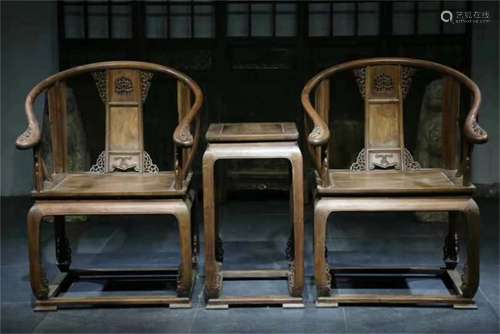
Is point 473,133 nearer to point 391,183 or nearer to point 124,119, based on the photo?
point 391,183

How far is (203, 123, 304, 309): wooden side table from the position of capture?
10.9 ft

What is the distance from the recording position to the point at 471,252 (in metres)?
3.33

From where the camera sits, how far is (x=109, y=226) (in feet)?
15.8

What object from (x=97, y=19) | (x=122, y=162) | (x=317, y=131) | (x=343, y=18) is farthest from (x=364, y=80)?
(x=97, y=19)

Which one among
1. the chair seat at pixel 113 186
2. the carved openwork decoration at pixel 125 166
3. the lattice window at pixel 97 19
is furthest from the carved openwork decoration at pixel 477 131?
the lattice window at pixel 97 19

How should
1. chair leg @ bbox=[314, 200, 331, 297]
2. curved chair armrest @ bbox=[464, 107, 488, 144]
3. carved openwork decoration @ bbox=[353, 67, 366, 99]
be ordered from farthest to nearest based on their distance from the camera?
carved openwork decoration @ bbox=[353, 67, 366, 99] < chair leg @ bbox=[314, 200, 331, 297] < curved chair armrest @ bbox=[464, 107, 488, 144]

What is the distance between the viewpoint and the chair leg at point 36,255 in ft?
11.0

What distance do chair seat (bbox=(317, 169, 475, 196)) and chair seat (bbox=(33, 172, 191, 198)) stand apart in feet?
2.02

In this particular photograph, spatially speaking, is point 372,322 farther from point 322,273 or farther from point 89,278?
point 89,278

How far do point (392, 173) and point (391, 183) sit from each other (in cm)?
24

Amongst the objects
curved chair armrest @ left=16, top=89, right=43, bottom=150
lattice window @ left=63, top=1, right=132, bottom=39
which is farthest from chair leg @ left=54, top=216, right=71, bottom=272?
lattice window @ left=63, top=1, right=132, bottom=39

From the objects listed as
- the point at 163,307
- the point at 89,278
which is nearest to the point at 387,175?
the point at 163,307

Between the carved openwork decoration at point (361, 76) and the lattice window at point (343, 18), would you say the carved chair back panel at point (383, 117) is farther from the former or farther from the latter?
the lattice window at point (343, 18)

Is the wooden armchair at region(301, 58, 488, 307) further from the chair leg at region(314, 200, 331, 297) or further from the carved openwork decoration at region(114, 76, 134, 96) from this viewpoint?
the carved openwork decoration at region(114, 76, 134, 96)
